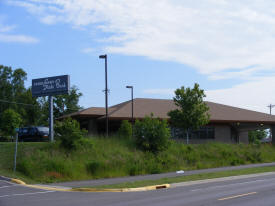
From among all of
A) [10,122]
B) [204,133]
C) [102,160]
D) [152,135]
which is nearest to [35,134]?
[102,160]

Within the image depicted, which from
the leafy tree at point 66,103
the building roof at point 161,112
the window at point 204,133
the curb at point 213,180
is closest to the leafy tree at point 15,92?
the leafy tree at point 66,103

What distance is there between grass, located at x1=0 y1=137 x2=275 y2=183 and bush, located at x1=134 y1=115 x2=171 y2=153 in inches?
28.3

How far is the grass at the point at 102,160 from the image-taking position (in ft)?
79.9

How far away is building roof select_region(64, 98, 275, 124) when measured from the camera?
43750 millimetres

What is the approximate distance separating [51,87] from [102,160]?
8.71 m

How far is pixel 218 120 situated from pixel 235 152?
30.8 ft

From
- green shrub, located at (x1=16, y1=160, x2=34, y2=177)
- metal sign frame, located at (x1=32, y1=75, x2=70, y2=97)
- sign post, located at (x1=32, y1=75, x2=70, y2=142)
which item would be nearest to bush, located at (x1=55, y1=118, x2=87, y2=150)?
sign post, located at (x1=32, y1=75, x2=70, y2=142)

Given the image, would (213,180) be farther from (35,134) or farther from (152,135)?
(35,134)

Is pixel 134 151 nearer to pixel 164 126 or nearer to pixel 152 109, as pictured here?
pixel 164 126

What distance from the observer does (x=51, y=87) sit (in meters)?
32.6

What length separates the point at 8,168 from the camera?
79.9 feet

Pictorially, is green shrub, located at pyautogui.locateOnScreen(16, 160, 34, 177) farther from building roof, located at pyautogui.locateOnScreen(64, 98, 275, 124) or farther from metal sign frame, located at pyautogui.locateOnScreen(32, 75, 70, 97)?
building roof, located at pyautogui.locateOnScreen(64, 98, 275, 124)

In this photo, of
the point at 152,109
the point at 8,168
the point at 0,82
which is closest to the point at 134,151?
the point at 8,168

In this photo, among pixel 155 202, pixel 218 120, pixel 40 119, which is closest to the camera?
pixel 155 202
